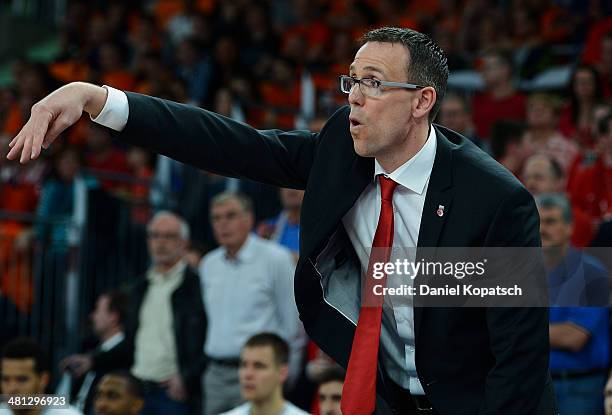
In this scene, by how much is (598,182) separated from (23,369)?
3931 millimetres

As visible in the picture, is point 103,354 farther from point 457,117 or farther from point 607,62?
point 607,62

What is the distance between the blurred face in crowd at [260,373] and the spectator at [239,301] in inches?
31.8

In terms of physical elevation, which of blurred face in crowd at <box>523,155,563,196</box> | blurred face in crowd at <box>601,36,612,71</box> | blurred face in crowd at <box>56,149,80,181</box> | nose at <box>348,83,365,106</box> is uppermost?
blurred face in crowd at <box>601,36,612,71</box>

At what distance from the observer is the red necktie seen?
3.52 meters

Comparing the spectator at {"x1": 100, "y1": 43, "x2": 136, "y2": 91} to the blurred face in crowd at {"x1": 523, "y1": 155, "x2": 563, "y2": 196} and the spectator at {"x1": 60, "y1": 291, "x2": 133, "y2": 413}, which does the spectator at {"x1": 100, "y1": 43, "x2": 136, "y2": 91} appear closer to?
the spectator at {"x1": 60, "y1": 291, "x2": 133, "y2": 413}

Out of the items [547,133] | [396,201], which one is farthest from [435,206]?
[547,133]

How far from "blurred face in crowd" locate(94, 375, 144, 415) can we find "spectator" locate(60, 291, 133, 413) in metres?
0.65

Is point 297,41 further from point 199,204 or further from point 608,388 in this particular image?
point 608,388

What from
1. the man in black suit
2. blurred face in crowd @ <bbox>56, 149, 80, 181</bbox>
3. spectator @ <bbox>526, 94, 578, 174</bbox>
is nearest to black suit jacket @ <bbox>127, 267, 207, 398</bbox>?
blurred face in crowd @ <bbox>56, 149, 80, 181</bbox>

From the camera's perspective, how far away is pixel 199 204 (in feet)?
31.1

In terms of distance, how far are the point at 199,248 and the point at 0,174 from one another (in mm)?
2589

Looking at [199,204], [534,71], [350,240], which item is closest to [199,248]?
[199,204]

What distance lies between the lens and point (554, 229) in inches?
249

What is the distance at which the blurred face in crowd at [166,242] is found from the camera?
8016 millimetres
